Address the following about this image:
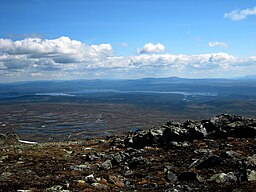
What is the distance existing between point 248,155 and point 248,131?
9187 mm

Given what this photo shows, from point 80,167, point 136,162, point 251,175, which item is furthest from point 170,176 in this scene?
point 80,167

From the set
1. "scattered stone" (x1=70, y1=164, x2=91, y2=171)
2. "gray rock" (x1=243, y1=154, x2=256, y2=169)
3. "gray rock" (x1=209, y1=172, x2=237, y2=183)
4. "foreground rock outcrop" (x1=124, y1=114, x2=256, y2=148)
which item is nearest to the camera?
"gray rock" (x1=209, y1=172, x2=237, y2=183)

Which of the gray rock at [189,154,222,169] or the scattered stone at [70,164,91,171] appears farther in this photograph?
the scattered stone at [70,164,91,171]

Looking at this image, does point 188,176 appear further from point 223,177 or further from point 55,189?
point 55,189

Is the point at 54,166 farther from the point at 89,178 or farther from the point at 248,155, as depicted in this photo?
the point at 248,155

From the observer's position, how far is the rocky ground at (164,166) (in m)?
21.3

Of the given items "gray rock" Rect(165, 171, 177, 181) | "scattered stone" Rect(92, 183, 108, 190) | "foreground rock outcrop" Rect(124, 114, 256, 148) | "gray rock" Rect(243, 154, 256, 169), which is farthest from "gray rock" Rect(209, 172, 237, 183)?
"foreground rock outcrop" Rect(124, 114, 256, 148)

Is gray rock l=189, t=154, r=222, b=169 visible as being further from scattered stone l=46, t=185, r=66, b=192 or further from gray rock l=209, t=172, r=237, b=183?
scattered stone l=46, t=185, r=66, b=192

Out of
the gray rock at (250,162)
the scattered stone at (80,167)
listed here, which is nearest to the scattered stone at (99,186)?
the scattered stone at (80,167)

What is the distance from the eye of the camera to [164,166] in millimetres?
27047

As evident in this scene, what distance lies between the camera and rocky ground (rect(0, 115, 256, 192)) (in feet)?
70.0

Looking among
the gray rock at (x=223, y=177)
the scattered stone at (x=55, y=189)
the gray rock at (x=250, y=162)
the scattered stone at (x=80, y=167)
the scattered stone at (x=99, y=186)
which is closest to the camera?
the scattered stone at (x=55, y=189)

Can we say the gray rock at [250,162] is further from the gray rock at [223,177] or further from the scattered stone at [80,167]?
the scattered stone at [80,167]

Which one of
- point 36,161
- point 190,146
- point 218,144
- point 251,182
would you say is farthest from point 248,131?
point 36,161
